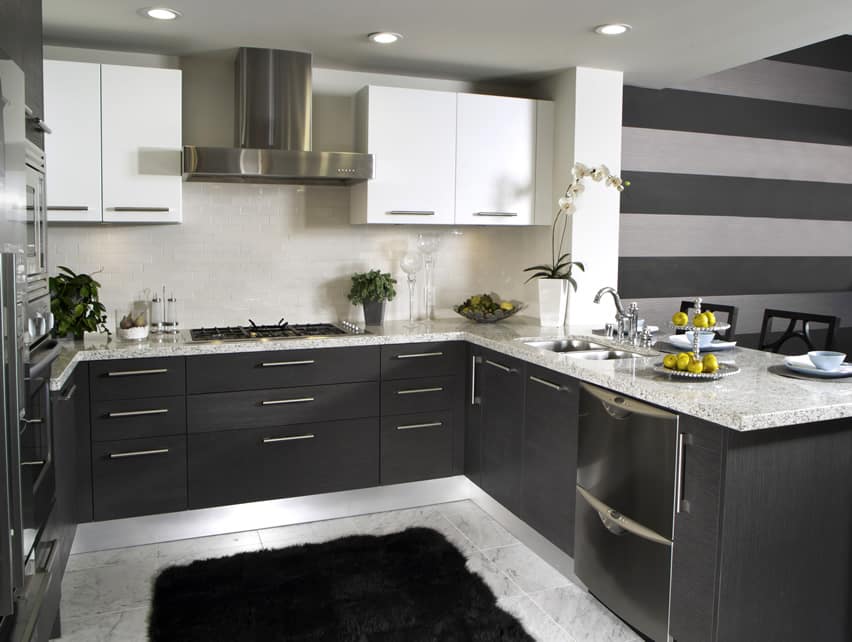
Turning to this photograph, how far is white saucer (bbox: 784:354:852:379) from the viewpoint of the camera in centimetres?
257

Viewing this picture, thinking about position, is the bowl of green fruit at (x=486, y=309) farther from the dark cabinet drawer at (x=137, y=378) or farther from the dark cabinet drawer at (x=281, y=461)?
the dark cabinet drawer at (x=137, y=378)

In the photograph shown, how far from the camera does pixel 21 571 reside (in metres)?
1.74

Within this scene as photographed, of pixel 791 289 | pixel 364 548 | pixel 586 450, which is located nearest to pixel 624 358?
pixel 586 450

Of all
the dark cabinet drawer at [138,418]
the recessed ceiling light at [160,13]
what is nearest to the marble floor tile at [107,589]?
the dark cabinet drawer at [138,418]

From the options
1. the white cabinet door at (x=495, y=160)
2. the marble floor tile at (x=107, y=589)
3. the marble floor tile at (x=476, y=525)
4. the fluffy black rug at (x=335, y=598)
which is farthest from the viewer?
the white cabinet door at (x=495, y=160)

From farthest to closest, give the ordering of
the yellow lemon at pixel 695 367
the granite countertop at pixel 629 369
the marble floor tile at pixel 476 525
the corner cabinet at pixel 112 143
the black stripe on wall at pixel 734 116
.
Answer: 1. the black stripe on wall at pixel 734 116
2. the marble floor tile at pixel 476 525
3. the corner cabinet at pixel 112 143
4. the yellow lemon at pixel 695 367
5. the granite countertop at pixel 629 369

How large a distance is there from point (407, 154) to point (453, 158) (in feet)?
0.84

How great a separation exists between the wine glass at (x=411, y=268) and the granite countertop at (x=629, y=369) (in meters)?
0.18

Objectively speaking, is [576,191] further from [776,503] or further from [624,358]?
[776,503]

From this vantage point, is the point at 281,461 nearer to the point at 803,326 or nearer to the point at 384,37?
the point at 384,37

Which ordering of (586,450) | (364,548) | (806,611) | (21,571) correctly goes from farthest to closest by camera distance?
(364,548) → (586,450) → (806,611) → (21,571)

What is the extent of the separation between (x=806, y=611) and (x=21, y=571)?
7.35 ft

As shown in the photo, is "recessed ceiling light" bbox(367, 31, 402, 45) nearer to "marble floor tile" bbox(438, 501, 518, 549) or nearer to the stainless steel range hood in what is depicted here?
the stainless steel range hood

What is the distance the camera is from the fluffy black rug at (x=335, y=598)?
267 centimetres
